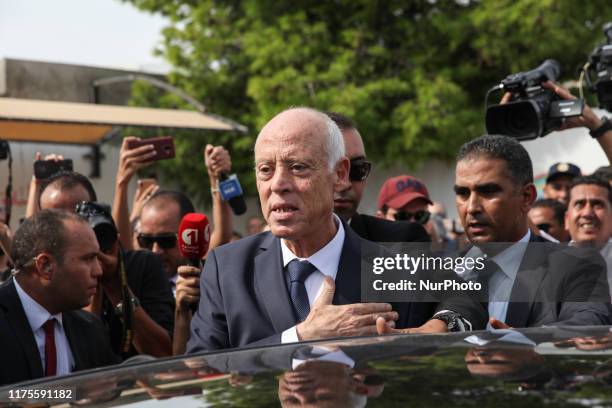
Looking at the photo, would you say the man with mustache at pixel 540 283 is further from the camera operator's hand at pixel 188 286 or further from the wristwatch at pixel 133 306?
the wristwatch at pixel 133 306

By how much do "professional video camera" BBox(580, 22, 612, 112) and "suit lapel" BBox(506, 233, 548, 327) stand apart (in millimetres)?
2230

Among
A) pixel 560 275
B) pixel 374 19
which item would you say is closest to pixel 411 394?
pixel 560 275

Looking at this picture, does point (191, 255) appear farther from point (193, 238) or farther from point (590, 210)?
point (590, 210)

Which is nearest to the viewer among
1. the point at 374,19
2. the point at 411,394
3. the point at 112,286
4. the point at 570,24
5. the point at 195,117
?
the point at 411,394

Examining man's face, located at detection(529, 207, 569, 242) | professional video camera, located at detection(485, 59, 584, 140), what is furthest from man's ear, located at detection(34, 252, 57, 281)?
man's face, located at detection(529, 207, 569, 242)

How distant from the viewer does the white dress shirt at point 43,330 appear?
14.6ft

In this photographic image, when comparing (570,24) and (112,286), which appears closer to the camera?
(112,286)

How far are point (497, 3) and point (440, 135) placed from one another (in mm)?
2492

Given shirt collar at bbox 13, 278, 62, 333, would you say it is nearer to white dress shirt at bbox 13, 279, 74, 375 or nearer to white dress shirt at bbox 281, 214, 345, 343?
white dress shirt at bbox 13, 279, 74, 375

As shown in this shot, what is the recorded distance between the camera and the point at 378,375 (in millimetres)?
1839

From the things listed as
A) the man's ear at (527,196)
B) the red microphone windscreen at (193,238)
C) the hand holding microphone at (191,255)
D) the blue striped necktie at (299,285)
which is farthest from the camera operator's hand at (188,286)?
the man's ear at (527,196)

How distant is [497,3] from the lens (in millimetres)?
18609

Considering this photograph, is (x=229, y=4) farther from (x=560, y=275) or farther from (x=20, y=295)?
(x=560, y=275)

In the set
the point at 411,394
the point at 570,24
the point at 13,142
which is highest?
the point at 570,24
